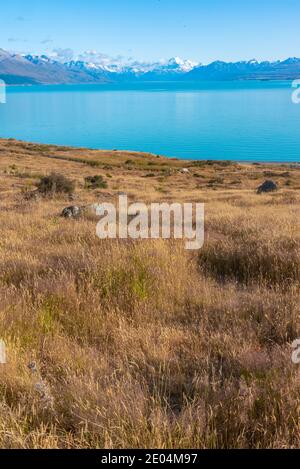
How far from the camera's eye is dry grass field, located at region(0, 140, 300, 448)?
102 inches

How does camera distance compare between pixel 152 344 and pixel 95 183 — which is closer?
pixel 152 344

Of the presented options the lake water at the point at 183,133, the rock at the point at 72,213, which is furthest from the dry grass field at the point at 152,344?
the lake water at the point at 183,133

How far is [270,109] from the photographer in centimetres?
19888

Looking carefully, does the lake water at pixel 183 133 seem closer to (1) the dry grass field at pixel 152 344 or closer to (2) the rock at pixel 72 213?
(2) the rock at pixel 72 213

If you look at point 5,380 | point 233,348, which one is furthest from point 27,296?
point 233,348

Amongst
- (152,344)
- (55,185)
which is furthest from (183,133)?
(152,344)

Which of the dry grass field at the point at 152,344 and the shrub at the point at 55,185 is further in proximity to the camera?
the shrub at the point at 55,185

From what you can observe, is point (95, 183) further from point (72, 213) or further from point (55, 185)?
point (72, 213)

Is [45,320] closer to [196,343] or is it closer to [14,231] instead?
[196,343]

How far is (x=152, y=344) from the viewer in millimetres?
3768

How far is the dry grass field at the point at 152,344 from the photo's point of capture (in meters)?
2.60

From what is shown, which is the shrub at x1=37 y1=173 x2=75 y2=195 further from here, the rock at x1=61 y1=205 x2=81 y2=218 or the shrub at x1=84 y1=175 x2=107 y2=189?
the rock at x1=61 y1=205 x2=81 y2=218

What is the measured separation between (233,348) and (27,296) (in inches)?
104

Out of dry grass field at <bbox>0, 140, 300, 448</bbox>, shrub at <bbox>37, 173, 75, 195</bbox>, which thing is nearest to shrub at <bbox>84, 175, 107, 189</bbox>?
shrub at <bbox>37, 173, 75, 195</bbox>
